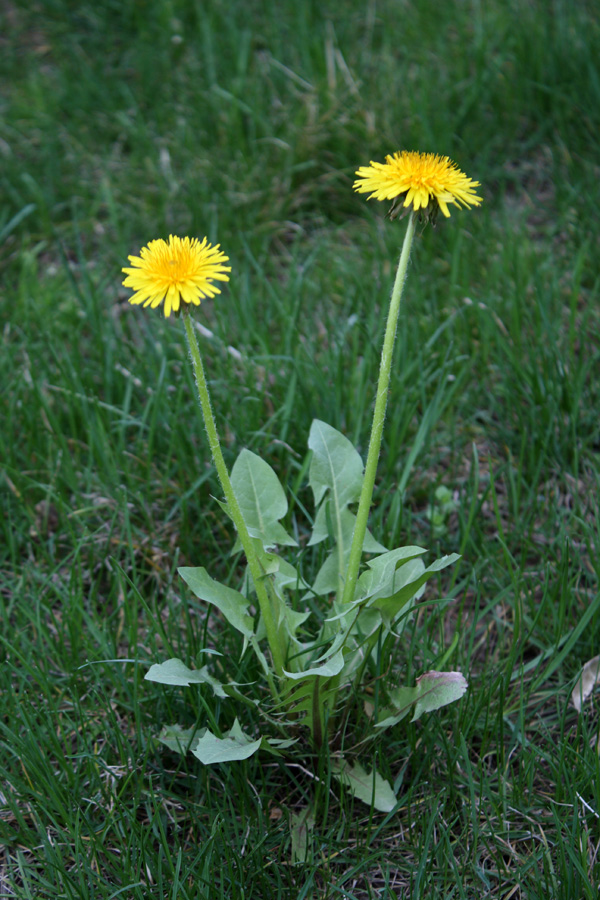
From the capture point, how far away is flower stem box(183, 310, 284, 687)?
1.36 m

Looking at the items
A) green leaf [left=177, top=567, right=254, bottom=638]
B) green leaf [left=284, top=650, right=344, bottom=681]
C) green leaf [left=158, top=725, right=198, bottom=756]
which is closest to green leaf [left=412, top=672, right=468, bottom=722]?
green leaf [left=284, top=650, right=344, bottom=681]

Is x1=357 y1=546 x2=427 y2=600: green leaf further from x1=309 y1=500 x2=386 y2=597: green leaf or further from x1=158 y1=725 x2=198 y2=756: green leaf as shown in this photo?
x1=158 y1=725 x2=198 y2=756: green leaf

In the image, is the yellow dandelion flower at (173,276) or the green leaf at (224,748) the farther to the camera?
the green leaf at (224,748)

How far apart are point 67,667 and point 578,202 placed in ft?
8.78

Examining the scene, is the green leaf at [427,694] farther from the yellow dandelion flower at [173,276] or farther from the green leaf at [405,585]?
the yellow dandelion flower at [173,276]

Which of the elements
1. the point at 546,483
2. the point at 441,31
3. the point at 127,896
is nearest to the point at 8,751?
the point at 127,896

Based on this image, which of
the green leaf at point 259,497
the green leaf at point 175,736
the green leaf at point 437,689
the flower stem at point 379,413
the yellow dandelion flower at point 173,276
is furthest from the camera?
the green leaf at point 259,497

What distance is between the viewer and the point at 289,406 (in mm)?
2295

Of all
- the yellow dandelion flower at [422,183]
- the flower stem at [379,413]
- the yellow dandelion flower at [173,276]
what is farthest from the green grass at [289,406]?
the yellow dandelion flower at [422,183]

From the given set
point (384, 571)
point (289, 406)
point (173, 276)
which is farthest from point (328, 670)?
point (289, 406)

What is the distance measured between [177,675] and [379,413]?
0.65 m

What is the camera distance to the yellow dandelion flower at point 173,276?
1.22 m

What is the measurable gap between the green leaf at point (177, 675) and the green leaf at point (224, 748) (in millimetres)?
89

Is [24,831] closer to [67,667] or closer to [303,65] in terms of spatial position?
[67,667]
